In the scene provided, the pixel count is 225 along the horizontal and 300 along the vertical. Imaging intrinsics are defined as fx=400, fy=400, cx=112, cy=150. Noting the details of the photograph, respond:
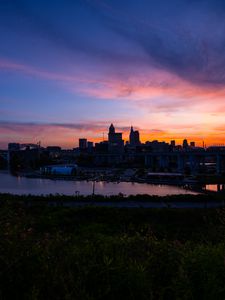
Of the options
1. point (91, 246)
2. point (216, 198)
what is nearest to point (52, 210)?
point (216, 198)

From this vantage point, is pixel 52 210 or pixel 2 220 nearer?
pixel 2 220

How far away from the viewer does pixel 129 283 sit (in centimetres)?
364

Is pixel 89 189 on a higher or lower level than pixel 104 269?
lower

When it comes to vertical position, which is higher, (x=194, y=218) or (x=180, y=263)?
(x=180, y=263)

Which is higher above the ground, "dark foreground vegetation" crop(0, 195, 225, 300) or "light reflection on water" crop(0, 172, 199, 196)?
"dark foreground vegetation" crop(0, 195, 225, 300)

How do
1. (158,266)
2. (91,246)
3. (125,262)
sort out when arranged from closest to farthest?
(125,262)
(158,266)
(91,246)

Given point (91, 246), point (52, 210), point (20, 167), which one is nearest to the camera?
point (91, 246)

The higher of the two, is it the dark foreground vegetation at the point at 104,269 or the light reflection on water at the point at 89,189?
the dark foreground vegetation at the point at 104,269

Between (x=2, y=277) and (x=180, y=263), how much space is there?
1.78 metres

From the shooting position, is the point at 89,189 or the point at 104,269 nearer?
the point at 104,269

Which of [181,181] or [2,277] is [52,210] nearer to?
[2,277]

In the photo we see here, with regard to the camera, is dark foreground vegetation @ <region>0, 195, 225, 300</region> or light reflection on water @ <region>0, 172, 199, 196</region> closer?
dark foreground vegetation @ <region>0, 195, 225, 300</region>

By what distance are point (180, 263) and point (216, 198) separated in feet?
100.0

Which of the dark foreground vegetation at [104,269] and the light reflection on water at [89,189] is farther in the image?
the light reflection on water at [89,189]
